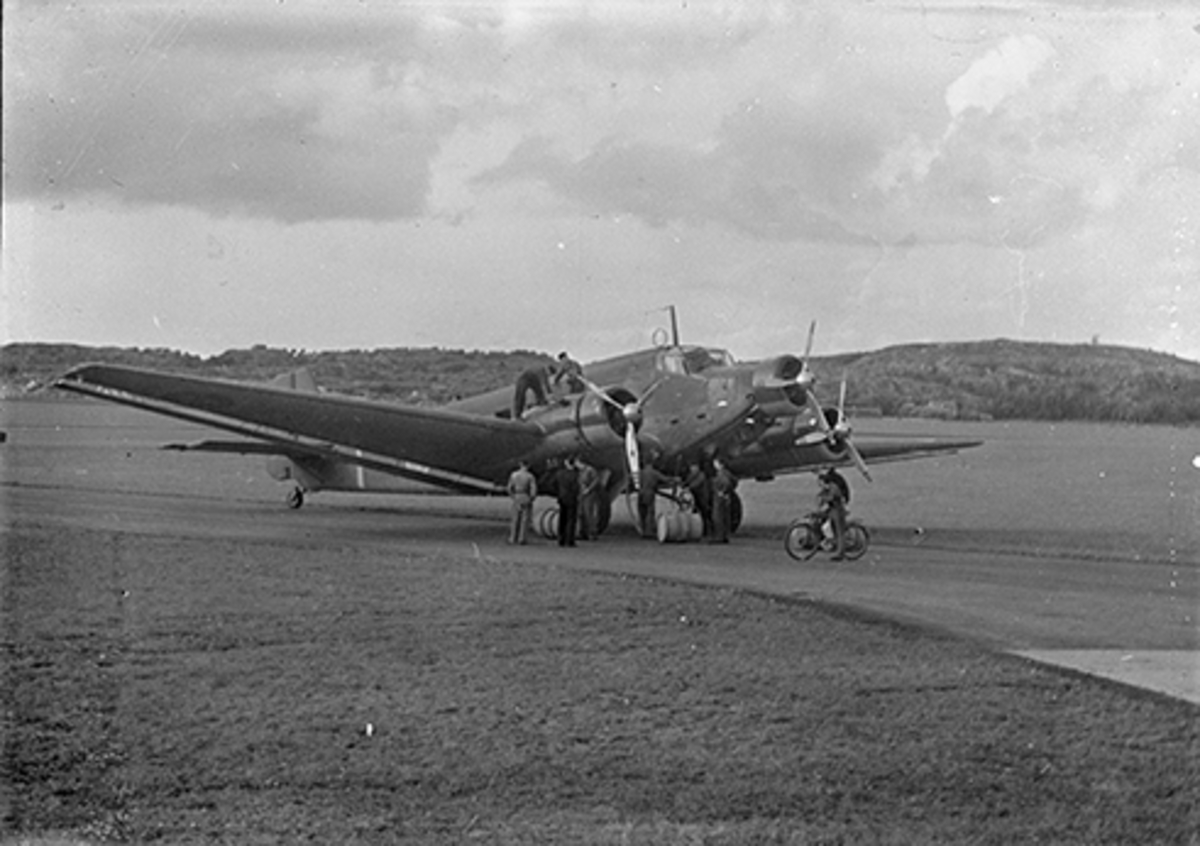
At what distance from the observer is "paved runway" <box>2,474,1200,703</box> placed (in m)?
14.5

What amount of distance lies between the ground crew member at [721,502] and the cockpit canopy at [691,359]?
73.9 inches

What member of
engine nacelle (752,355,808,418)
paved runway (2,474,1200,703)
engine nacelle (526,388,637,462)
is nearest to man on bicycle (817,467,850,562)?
paved runway (2,474,1200,703)

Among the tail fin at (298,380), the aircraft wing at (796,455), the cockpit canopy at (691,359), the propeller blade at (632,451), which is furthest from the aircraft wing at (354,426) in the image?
the aircraft wing at (796,455)

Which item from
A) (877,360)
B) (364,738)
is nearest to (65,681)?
(364,738)

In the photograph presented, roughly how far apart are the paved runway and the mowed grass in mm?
1174

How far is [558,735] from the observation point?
11.4 metres

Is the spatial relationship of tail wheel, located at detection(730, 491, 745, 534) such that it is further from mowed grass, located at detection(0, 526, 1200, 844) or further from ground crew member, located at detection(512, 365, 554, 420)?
mowed grass, located at detection(0, 526, 1200, 844)

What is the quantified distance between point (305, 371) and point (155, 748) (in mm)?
21148

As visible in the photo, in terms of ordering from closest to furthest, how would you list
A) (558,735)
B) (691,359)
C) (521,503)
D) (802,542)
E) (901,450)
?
1. (558,735)
2. (802,542)
3. (521,503)
4. (691,359)
5. (901,450)

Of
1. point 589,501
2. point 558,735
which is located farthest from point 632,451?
point 558,735

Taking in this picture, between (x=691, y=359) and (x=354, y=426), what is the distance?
22.0 ft

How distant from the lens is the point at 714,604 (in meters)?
16.4

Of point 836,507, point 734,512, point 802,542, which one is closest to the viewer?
point 836,507

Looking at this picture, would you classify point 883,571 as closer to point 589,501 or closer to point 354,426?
point 589,501
